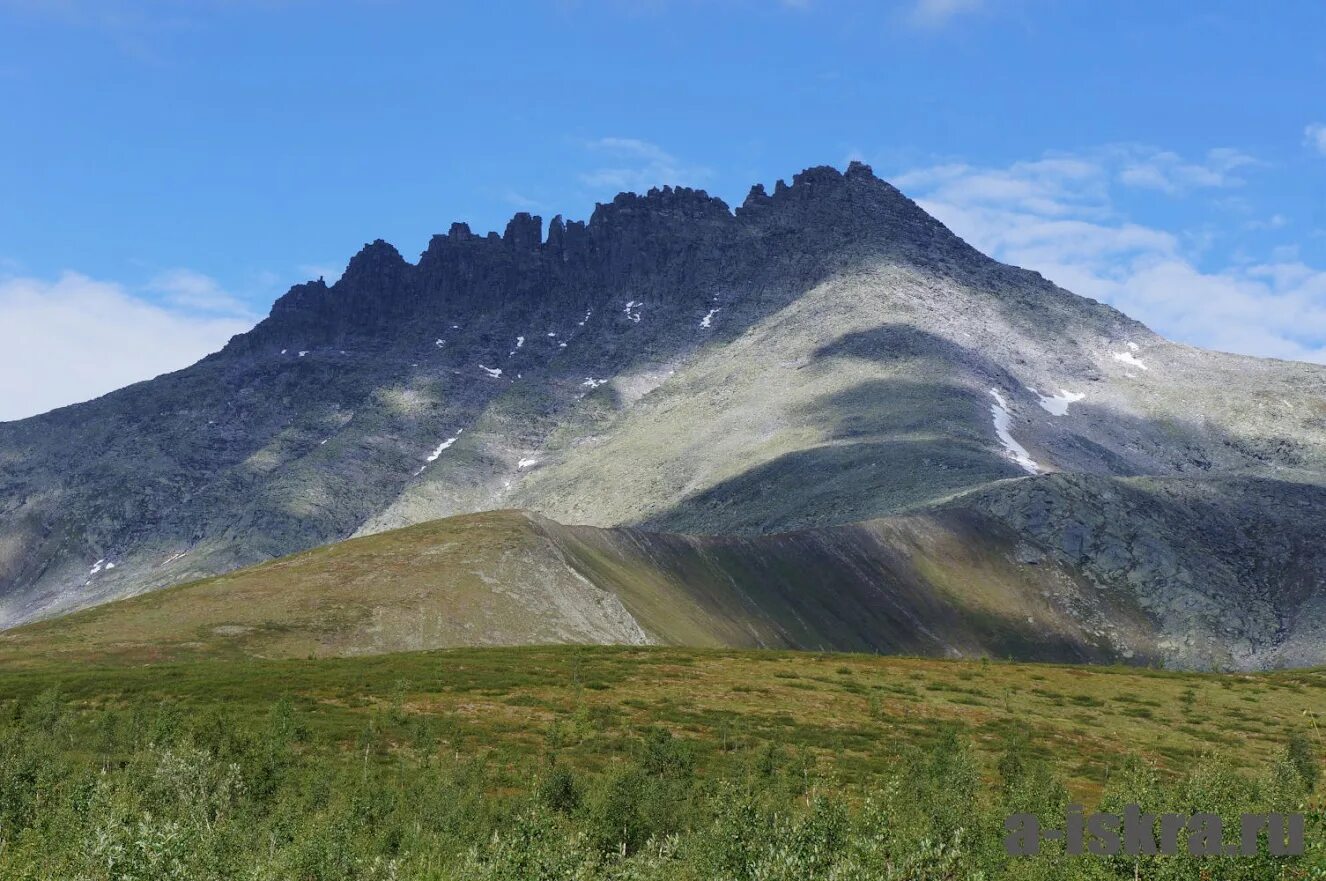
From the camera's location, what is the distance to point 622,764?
6869cm

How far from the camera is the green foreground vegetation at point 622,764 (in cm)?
4200

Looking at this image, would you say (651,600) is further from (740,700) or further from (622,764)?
(622,764)

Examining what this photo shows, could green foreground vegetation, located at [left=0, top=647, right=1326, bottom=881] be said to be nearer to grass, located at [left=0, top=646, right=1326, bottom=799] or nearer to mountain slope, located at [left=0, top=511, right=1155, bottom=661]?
grass, located at [left=0, top=646, right=1326, bottom=799]

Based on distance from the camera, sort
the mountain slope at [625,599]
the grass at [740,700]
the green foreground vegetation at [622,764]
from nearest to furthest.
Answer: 1. the green foreground vegetation at [622,764]
2. the grass at [740,700]
3. the mountain slope at [625,599]

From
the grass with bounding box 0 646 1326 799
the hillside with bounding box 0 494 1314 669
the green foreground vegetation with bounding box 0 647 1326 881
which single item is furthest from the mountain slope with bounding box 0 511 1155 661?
the green foreground vegetation with bounding box 0 647 1326 881

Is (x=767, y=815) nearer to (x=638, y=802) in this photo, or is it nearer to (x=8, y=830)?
(x=638, y=802)

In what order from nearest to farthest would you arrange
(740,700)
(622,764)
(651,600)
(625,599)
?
(622,764)
(740,700)
(625,599)
(651,600)

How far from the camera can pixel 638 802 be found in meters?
57.6

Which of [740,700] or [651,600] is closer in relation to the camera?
A: [740,700]

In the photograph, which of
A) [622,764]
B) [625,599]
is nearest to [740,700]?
[622,764]

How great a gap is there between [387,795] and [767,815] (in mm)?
20186

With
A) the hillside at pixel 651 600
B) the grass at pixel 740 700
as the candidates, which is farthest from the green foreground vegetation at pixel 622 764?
the hillside at pixel 651 600

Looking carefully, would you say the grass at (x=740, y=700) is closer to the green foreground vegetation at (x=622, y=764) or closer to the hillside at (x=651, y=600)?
the green foreground vegetation at (x=622, y=764)

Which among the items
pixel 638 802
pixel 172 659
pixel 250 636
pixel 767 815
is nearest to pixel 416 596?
pixel 250 636
